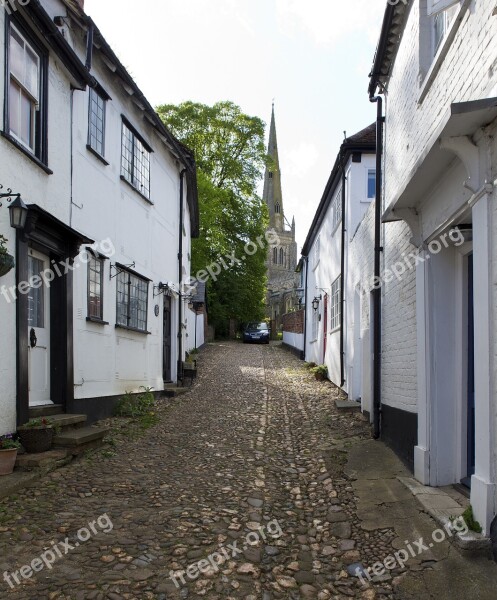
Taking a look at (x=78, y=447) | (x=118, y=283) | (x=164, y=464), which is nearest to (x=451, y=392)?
(x=164, y=464)

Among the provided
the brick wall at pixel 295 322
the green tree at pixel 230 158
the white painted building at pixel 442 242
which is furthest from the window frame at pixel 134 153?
the green tree at pixel 230 158

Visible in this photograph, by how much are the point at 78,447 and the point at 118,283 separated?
4074 mm

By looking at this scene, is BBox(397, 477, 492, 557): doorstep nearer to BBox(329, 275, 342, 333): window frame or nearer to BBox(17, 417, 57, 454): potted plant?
BBox(17, 417, 57, 454): potted plant

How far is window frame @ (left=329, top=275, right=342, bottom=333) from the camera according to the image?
1323 centimetres

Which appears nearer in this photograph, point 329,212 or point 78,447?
point 78,447

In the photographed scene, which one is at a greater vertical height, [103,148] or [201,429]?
[103,148]

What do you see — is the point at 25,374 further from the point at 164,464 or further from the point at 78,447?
the point at 164,464

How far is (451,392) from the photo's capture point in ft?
16.6

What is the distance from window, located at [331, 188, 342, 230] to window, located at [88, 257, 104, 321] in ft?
21.3

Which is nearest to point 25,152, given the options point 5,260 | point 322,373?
point 5,260

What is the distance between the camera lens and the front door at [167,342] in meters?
13.6

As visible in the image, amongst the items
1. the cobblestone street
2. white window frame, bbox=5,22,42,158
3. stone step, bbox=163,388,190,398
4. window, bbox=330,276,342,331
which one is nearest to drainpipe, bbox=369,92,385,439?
the cobblestone street

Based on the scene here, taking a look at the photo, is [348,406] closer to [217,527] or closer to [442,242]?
[442,242]

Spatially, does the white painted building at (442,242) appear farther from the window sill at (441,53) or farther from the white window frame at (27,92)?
the white window frame at (27,92)
